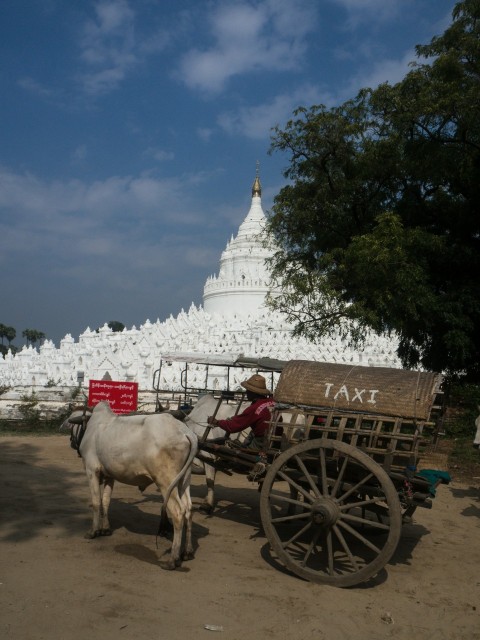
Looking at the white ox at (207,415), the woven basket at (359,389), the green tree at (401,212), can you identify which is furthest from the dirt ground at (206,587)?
the green tree at (401,212)

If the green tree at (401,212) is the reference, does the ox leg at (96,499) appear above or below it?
below

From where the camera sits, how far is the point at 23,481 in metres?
9.90

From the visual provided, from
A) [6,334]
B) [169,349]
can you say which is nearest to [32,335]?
[6,334]

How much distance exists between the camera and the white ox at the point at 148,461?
20.0ft

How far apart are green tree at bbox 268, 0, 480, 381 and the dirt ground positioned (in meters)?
7.60

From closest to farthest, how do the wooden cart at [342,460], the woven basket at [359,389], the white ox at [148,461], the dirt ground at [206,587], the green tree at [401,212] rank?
the dirt ground at [206,587] < the wooden cart at [342,460] < the woven basket at [359,389] < the white ox at [148,461] < the green tree at [401,212]

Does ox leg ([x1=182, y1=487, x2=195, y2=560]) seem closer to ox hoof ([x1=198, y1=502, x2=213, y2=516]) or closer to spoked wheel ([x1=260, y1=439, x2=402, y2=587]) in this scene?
spoked wheel ([x1=260, y1=439, x2=402, y2=587])

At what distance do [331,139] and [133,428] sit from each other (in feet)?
43.4

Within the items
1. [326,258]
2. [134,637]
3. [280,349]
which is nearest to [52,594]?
[134,637]

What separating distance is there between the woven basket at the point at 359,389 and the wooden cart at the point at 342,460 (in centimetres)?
1

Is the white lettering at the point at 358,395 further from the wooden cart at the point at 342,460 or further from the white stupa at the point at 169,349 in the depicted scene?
the white stupa at the point at 169,349

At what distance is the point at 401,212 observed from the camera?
17281 millimetres

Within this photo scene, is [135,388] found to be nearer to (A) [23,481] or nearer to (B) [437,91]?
(A) [23,481]

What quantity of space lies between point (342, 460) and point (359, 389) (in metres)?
0.85
